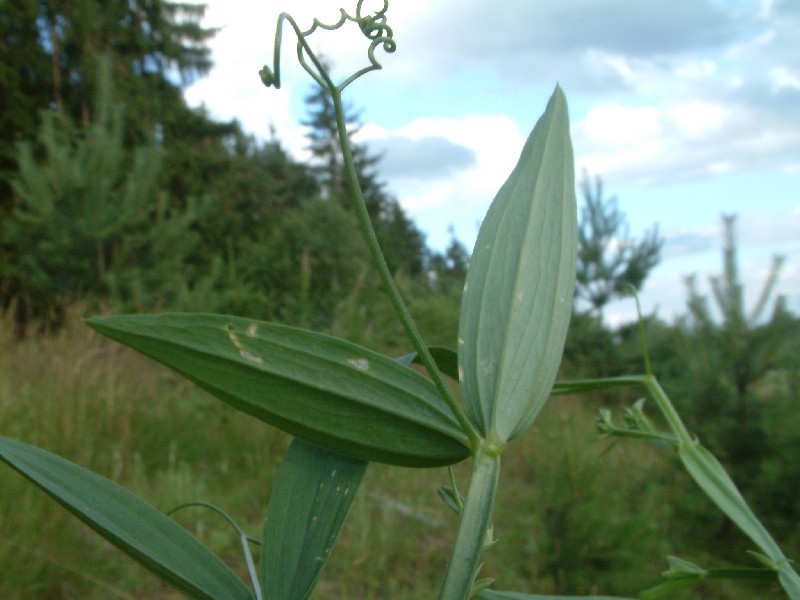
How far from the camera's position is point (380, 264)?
0.58ft

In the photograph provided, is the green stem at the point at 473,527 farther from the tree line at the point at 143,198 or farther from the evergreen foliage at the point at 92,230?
the evergreen foliage at the point at 92,230

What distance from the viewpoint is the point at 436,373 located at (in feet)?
0.62

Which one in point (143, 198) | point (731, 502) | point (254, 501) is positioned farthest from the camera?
point (143, 198)

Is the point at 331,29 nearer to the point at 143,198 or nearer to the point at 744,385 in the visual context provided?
the point at 744,385

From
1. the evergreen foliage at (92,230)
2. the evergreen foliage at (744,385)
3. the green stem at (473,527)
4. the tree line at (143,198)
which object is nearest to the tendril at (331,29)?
the green stem at (473,527)

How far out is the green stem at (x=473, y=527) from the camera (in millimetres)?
175

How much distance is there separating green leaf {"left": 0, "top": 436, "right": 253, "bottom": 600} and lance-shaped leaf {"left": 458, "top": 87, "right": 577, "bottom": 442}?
85mm

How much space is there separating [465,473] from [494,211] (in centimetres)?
233

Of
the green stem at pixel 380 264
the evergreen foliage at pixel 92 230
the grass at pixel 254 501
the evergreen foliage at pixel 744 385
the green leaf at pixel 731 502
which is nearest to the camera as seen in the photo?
the green stem at pixel 380 264

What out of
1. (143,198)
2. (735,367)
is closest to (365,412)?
(735,367)

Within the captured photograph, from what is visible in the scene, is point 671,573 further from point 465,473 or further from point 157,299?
point 157,299

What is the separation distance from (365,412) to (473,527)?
4 centimetres

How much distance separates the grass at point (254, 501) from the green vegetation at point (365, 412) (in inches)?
0.4

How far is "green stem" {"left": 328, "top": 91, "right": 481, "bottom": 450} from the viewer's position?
6.8 inches
